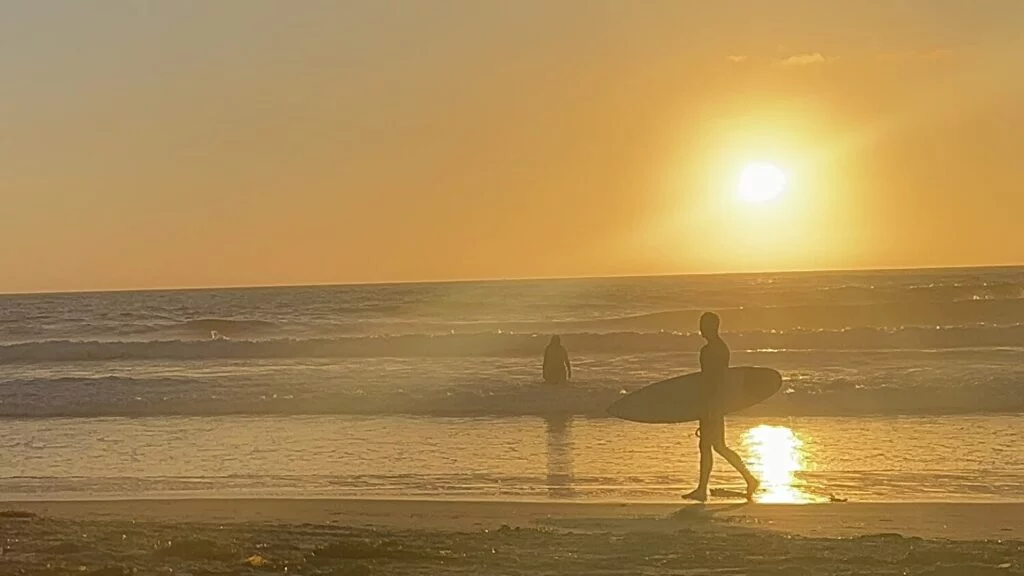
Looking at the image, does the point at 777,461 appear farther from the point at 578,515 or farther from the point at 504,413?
the point at 504,413

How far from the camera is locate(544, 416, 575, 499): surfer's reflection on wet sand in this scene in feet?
39.1

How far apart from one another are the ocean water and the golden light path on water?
2.3 inches

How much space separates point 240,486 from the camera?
12.8m

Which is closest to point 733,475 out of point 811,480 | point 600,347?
point 811,480

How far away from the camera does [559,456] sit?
14328mm

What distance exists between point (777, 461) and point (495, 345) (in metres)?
26.4

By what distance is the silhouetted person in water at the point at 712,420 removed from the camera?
1105 cm

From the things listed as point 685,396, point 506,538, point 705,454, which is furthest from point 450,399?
point 506,538

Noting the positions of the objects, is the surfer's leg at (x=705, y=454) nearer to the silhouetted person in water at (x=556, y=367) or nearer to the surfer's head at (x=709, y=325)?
the surfer's head at (x=709, y=325)

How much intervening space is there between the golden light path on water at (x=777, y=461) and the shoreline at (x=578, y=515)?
0.64 metres

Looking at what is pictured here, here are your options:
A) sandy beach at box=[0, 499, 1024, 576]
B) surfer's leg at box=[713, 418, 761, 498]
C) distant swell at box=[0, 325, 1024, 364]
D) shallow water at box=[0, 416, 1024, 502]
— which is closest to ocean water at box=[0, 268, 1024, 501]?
shallow water at box=[0, 416, 1024, 502]

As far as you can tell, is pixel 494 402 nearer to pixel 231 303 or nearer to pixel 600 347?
pixel 600 347

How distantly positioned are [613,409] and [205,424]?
26.9 ft

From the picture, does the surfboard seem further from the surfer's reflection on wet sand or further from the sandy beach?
the sandy beach
